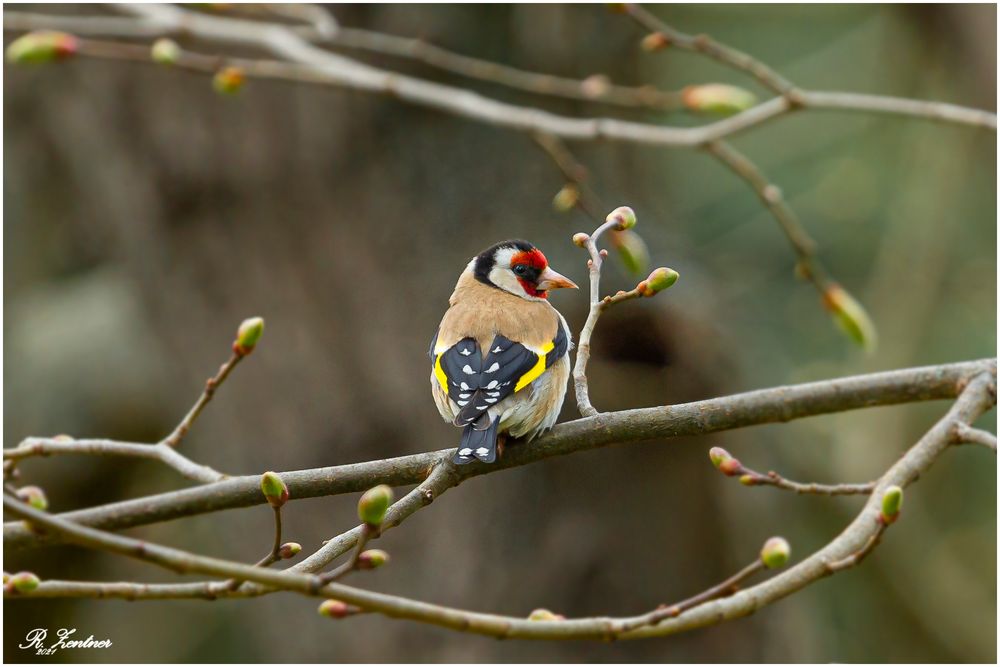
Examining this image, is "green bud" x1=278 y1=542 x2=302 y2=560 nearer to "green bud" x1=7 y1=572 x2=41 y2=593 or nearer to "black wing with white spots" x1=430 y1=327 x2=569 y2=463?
"green bud" x1=7 y1=572 x2=41 y2=593

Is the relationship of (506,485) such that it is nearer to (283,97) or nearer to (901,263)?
(283,97)

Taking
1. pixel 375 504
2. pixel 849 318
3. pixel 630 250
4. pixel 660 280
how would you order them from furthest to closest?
pixel 849 318, pixel 630 250, pixel 660 280, pixel 375 504

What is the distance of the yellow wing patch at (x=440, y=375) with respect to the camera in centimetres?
259

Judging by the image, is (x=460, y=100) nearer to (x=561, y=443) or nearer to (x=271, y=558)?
(x=561, y=443)

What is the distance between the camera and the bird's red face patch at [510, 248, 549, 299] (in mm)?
2566

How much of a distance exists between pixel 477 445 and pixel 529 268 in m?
0.61

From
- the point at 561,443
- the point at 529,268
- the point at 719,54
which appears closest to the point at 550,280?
the point at 529,268

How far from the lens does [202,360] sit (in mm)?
4664

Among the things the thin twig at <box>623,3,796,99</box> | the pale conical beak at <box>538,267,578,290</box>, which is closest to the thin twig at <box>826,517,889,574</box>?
the pale conical beak at <box>538,267,578,290</box>

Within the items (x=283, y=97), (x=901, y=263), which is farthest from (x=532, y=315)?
(x=901, y=263)

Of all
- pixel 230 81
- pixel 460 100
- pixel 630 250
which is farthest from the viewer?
pixel 460 100

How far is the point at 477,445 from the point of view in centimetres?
214

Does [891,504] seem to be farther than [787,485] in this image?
No

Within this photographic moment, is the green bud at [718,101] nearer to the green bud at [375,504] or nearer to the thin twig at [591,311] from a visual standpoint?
the thin twig at [591,311]
